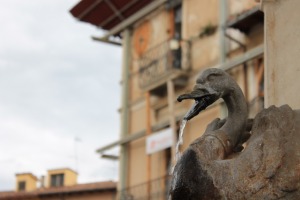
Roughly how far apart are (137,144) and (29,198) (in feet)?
37.1

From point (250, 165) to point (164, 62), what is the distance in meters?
22.4

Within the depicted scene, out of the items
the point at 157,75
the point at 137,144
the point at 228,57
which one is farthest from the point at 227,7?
the point at 137,144

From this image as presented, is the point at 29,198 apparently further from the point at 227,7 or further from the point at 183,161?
the point at 183,161

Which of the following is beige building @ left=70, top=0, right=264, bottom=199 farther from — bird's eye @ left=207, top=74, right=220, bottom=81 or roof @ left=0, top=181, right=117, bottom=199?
bird's eye @ left=207, top=74, right=220, bottom=81

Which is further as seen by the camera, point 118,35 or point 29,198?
point 29,198

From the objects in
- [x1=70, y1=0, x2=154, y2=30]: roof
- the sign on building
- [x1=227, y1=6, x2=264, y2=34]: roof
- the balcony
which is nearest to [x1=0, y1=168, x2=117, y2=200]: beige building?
[x1=70, y1=0, x2=154, y2=30]: roof

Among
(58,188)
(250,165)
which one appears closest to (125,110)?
(58,188)

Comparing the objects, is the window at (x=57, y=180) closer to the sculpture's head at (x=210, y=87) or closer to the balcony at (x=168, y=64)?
the balcony at (x=168, y=64)

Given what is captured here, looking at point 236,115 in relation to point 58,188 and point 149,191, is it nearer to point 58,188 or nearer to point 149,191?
point 149,191

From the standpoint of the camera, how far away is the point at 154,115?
28.5m

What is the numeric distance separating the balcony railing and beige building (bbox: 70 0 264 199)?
29mm

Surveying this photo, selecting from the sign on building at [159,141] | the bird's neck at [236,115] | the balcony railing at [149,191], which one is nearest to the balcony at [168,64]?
the sign on building at [159,141]

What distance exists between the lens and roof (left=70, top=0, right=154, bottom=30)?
97.2 ft

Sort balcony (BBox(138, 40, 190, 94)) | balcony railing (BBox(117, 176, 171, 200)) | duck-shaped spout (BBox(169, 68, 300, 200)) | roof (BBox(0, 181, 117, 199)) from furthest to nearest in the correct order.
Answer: roof (BBox(0, 181, 117, 199)) → balcony railing (BBox(117, 176, 171, 200)) → balcony (BBox(138, 40, 190, 94)) → duck-shaped spout (BBox(169, 68, 300, 200))
